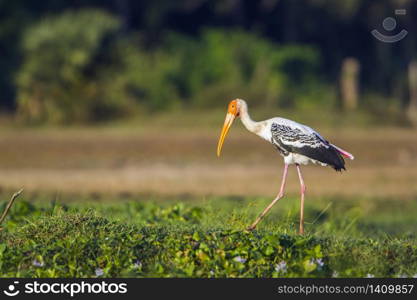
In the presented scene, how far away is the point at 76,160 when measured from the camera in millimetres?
19609

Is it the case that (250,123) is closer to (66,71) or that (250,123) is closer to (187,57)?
(66,71)

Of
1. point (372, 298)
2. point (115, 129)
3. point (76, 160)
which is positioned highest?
point (115, 129)

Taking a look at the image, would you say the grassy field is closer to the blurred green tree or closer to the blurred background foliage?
the blurred green tree

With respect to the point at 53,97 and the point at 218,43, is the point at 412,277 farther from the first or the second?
the point at 218,43

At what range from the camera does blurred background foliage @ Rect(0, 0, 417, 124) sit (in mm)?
24312

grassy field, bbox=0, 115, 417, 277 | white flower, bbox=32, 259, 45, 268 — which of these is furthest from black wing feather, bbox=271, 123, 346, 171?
white flower, bbox=32, 259, 45, 268

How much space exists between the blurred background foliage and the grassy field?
5.31 feet

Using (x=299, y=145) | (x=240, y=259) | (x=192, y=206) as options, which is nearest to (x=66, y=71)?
(x=192, y=206)

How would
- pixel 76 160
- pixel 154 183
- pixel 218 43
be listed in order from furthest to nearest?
pixel 218 43 < pixel 76 160 < pixel 154 183

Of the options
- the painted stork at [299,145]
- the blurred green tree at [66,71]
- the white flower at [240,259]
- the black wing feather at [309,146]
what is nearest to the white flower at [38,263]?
the white flower at [240,259]

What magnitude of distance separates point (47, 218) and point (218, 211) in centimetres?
213

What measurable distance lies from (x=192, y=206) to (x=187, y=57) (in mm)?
18378

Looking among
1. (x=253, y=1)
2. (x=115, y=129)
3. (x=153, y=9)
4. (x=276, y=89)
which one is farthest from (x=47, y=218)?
(x=253, y=1)

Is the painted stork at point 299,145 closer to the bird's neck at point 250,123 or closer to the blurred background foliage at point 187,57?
the bird's neck at point 250,123
